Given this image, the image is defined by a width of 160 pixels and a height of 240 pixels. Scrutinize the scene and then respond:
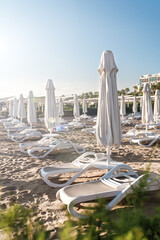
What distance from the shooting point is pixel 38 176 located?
4.55m

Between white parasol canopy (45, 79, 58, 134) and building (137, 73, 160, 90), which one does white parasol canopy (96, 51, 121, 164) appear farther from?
building (137, 73, 160, 90)

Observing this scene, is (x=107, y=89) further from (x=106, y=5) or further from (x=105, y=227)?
(x=106, y=5)

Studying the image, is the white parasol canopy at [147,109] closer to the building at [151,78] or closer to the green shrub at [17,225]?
the green shrub at [17,225]

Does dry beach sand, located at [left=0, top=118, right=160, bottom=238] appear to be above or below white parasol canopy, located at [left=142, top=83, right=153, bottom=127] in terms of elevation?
below

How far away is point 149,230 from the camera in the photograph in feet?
3.18

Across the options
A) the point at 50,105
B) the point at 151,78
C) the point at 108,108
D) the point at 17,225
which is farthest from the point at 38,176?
the point at 151,78

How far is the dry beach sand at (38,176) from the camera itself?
3.01m

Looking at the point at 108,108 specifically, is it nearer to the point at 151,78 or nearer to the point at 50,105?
the point at 50,105

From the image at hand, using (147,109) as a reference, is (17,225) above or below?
below

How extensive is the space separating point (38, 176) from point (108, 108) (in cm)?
216

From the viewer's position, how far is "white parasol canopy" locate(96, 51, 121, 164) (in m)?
4.02

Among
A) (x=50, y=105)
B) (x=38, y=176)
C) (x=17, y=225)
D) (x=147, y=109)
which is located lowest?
(x=38, y=176)

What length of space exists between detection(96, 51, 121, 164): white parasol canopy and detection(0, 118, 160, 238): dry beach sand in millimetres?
950

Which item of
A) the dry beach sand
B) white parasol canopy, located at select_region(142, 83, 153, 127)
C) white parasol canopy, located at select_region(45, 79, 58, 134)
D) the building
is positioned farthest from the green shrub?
the building
